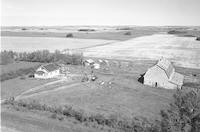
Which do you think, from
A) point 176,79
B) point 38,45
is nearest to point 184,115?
point 176,79

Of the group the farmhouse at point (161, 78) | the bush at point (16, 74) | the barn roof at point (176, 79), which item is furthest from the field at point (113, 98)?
the bush at point (16, 74)

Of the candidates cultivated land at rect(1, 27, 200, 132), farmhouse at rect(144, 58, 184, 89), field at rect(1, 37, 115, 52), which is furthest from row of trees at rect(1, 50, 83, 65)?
farmhouse at rect(144, 58, 184, 89)

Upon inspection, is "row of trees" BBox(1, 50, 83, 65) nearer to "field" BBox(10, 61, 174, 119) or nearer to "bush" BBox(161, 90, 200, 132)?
"field" BBox(10, 61, 174, 119)

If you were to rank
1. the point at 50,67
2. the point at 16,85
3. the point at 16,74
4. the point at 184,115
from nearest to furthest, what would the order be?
the point at 184,115 < the point at 16,85 < the point at 16,74 < the point at 50,67

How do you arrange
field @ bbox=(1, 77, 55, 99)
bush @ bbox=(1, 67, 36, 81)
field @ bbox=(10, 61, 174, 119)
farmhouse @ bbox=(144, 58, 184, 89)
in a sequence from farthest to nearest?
1. bush @ bbox=(1, 67, 36, 81)
2. farmhouse @ bbox=(144, 58, 184, 89)
3. field @ bbox=(1, 77, 55, 99)
4. field @ bbox=(10, 61, 174, 119)

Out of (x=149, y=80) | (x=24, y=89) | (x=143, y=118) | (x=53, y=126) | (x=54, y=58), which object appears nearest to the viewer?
(x=53, y=126)

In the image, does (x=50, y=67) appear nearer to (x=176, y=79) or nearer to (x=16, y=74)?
(x=16, y=74)

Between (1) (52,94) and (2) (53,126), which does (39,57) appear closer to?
(1) (52,94)

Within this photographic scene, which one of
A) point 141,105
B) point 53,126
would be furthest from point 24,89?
point 141,105

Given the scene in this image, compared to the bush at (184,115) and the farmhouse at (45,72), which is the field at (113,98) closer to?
the farmhouse at (45,72)

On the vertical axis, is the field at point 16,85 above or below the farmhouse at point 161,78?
below

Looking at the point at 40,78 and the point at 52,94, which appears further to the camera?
the point at 40,78
